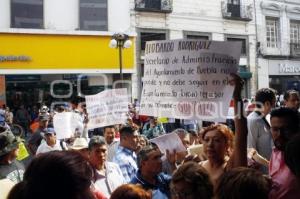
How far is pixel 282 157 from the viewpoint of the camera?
9.21 ft

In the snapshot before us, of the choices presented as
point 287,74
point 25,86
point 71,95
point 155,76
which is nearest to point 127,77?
point 71,95

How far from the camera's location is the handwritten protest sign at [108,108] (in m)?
6.28

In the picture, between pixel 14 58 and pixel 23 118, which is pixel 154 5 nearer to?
pixel 14 58

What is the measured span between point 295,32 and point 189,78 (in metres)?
24.1

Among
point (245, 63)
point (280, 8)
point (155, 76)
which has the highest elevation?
point (280, 8)

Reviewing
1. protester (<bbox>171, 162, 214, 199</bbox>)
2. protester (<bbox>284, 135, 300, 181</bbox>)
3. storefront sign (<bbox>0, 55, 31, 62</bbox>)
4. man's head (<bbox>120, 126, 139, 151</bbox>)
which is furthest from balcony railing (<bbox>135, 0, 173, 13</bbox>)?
protester (<bbox>284, 135, 300, 181</bbox>)

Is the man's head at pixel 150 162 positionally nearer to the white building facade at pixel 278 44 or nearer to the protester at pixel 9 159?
the protester at pixel 9 159

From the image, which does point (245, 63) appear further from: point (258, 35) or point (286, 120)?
point (286, 120)

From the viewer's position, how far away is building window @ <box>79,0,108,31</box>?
19.6 metres

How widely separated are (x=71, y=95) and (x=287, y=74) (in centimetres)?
1263

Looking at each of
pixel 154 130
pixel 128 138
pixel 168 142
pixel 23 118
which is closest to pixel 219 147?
pixel 168 142

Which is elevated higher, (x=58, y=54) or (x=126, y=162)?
(x=58, y=54)

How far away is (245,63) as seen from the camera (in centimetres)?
2353

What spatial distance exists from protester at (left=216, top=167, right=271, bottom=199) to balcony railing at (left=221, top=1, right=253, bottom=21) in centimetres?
2164
